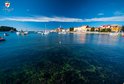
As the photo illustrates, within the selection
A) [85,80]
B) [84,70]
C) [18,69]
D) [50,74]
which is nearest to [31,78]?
[50,74]

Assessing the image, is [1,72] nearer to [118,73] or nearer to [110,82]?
[110,82]

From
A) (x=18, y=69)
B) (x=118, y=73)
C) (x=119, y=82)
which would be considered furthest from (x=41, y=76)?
(x=118, y=73)

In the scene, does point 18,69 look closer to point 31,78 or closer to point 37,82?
point 31,78

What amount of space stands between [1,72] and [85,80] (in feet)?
39.2

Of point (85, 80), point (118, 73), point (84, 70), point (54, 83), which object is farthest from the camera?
point (84, 70)

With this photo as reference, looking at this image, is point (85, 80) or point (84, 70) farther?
point (84, 70)

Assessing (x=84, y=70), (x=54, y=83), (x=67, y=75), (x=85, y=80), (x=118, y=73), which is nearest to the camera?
(x=54, y=83)

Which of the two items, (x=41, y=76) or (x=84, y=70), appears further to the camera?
(x=84, y=70)

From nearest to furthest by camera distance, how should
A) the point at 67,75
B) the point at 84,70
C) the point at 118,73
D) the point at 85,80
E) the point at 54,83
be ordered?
the point at 54,83 → the point at 85,80 → the point at 67,75 → the point at 118,73 → the point at 84,70

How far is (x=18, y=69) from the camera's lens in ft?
66.9

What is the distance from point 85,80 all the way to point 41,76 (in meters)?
5.86

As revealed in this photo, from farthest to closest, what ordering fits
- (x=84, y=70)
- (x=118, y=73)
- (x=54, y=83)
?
(x=84, y=70) → (x=118, y=73) → (x=54, y=83)

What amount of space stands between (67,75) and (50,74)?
94.6 inches

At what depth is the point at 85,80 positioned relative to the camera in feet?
54.6
